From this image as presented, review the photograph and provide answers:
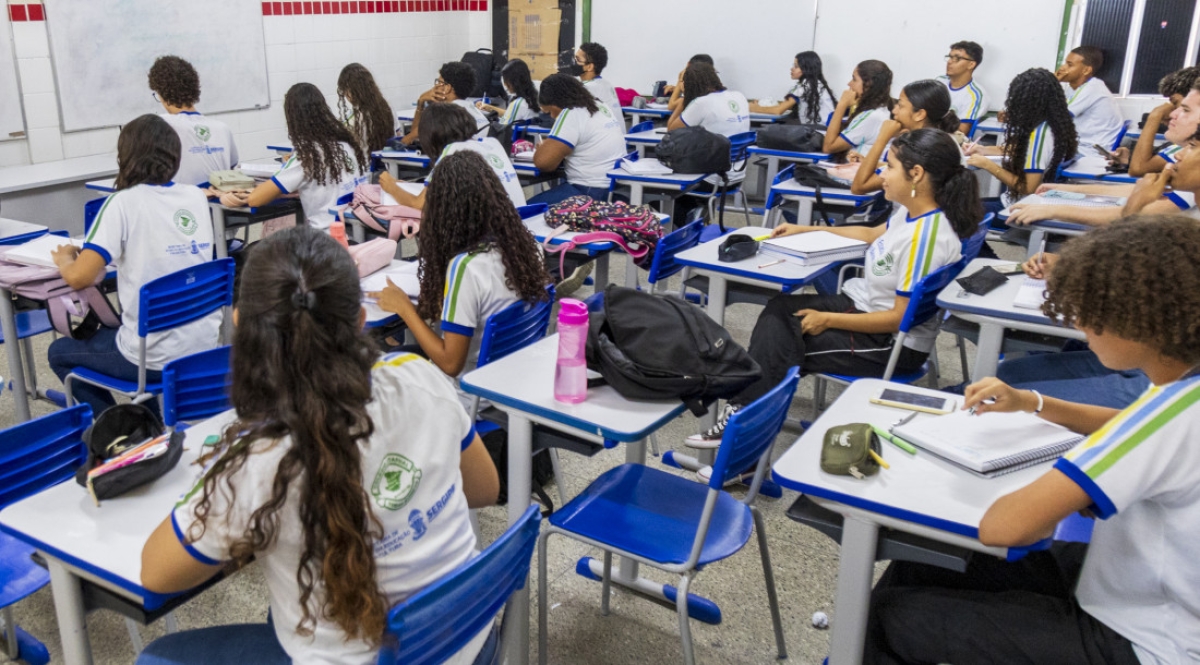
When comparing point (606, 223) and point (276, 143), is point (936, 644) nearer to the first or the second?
point (606, 223)

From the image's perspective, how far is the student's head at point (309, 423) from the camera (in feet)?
4.01

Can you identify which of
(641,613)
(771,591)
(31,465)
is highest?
(31,465)

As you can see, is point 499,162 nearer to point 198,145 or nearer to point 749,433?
point 198,145

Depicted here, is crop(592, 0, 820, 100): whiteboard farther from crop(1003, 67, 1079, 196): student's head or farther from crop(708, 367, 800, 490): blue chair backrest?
crop(708, 367, 800, 490): blue chair backrest

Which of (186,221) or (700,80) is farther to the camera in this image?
(700,80)

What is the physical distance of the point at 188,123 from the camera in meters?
4.70

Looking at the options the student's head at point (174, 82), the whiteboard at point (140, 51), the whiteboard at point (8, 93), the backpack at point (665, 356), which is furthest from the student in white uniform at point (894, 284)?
the whiteboard at point (140, 51)

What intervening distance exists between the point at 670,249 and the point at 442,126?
110 cm

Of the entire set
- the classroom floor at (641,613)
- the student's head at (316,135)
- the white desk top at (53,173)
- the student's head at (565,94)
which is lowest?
the classroom floor at (641,613)

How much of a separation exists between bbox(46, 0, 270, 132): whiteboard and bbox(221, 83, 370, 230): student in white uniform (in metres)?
2.52

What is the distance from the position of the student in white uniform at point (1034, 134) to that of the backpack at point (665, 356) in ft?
9.83

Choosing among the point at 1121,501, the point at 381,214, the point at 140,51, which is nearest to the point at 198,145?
the point at 381,214

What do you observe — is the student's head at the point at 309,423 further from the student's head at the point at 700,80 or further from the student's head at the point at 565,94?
the student's head at the point at 700,80

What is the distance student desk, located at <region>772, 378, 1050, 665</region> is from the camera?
1.59m
